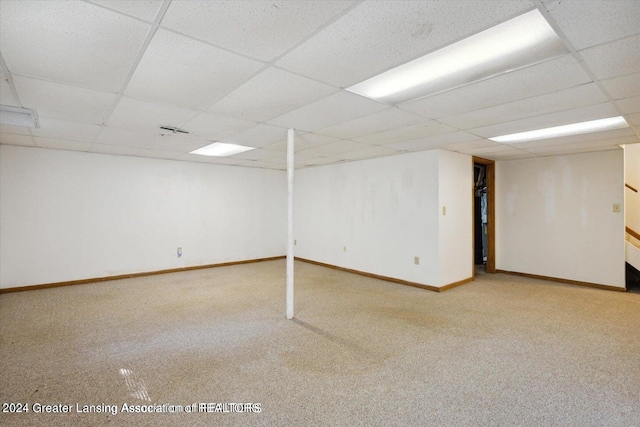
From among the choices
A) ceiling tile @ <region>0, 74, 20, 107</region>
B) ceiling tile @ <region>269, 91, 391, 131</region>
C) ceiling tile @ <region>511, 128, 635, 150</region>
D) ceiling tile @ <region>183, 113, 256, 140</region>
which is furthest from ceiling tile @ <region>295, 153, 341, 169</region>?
ceiling tile @ <region>0, 74, 20, 107</region>

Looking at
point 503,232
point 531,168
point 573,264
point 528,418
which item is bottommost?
point 528,418

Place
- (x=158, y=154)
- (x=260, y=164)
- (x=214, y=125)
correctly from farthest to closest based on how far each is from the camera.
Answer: (x=260, y=164) < (x=158, y=154) < (x=214, y=125)

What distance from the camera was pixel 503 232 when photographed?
605 centimetres

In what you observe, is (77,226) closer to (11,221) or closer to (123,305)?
(11,221)

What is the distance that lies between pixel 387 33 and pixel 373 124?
1.75 m

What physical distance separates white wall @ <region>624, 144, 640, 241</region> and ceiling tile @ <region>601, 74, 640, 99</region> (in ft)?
14.7

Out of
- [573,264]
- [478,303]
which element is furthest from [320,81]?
[573,264]

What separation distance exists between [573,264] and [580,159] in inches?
70.8

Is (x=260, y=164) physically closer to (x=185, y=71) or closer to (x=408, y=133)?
(x=408, y=133)

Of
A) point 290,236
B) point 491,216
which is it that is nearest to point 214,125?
point 290,236

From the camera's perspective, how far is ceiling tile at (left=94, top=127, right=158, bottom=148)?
12.6ft

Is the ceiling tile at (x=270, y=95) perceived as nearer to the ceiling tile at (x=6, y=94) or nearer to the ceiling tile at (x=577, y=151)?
the ceiling tile at (x=6, y=94)

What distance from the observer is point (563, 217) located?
5305 millimetres

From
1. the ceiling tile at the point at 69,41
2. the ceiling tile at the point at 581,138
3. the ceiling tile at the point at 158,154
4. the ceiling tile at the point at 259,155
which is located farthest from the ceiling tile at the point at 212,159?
the ceiling tile at the point at 581,138
